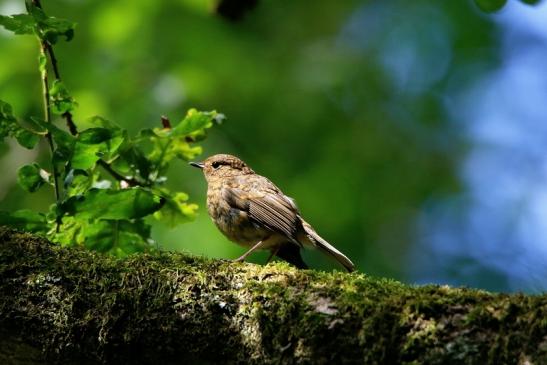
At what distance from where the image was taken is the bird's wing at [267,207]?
5621 mm

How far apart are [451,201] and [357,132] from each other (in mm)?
1522

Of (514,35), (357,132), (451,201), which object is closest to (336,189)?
(357,132)

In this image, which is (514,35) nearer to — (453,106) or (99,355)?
(453,106)

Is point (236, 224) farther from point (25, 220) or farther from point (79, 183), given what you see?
point (25, 220)

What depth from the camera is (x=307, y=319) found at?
9.31 feet

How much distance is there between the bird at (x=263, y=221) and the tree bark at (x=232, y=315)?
88.9 inches

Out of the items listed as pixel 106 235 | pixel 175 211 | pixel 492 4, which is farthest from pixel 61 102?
pixel 492 4

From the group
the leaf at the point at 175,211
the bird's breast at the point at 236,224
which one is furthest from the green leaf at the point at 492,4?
the bird's breast at the point at 236,224

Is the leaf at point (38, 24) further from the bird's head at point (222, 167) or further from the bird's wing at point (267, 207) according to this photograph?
the bird's head at point (222, 167)

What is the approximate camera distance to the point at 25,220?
156 inches

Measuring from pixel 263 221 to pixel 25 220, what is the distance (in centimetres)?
210

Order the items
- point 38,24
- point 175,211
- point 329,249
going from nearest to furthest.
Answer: point 38,24, point 175,211, point 329,249

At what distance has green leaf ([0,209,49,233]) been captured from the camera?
3887 mm


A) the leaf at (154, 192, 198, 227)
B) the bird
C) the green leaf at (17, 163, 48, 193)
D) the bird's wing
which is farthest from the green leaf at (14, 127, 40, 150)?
the bird's wing
